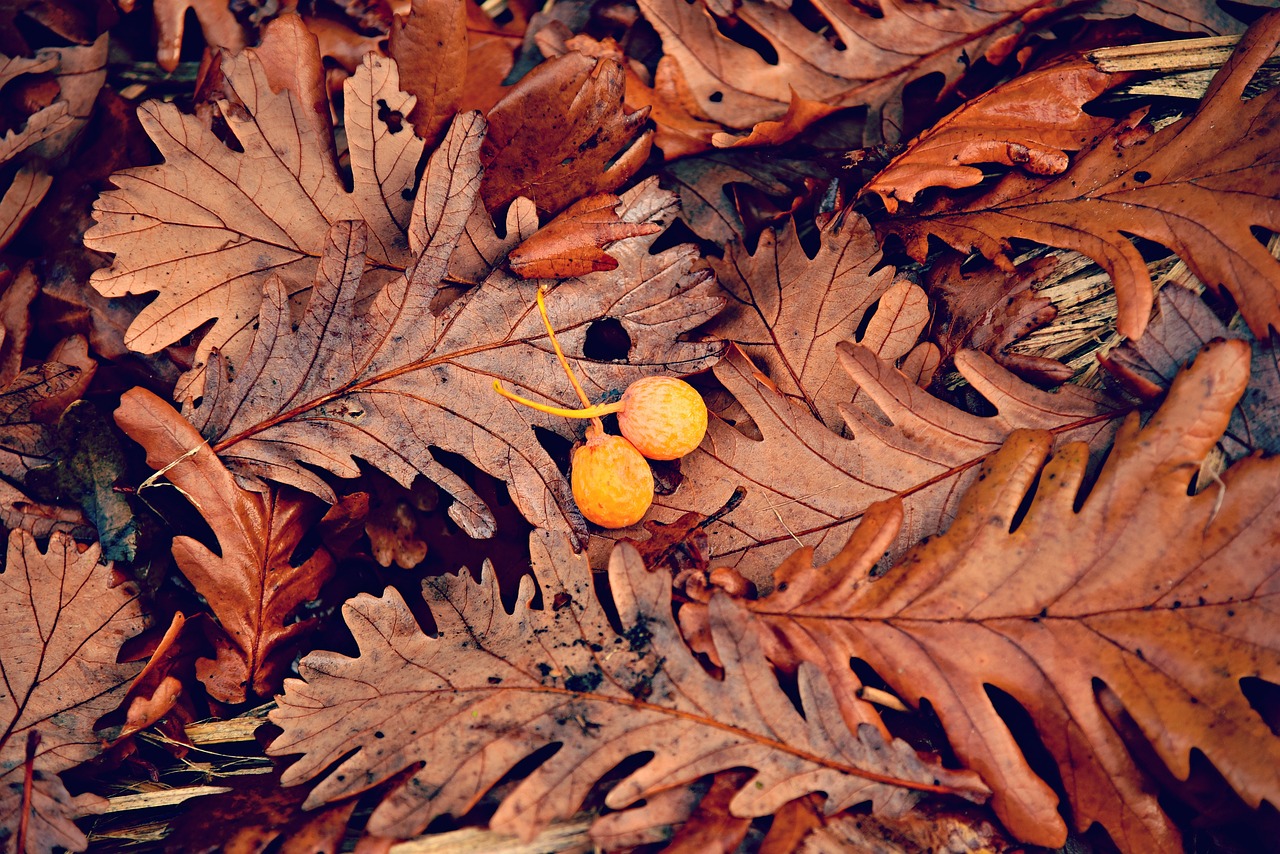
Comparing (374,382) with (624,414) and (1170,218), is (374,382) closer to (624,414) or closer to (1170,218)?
(624,414)

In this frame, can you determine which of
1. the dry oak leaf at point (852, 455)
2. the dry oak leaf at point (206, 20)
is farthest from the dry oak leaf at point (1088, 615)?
the dry oak leaf at point (206, 20)

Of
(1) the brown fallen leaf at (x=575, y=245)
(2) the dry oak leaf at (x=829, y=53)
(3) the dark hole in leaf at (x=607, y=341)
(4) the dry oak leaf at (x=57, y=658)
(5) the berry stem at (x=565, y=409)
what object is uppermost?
(2) the dry oak leaf at (x=829, y=53)

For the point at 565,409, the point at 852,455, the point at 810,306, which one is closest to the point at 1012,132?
the point at 810,306

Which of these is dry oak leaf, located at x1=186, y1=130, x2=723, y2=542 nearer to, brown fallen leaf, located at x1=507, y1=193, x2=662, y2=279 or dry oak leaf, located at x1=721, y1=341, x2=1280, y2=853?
brown fallen leaf, located at x1=507, y1=193, x2=662, y2=279

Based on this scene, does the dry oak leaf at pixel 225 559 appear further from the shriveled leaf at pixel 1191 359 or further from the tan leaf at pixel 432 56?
the shriveled leaf at pixel 1191 359

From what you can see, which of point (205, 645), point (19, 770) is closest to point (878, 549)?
point (205, 645)

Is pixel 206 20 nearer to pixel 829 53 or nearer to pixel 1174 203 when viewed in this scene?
pixel 829 53

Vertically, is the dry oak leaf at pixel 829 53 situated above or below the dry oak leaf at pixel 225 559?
above
